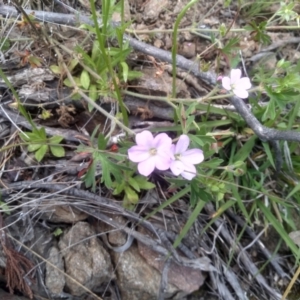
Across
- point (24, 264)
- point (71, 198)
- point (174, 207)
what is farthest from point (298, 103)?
point (24, 264)

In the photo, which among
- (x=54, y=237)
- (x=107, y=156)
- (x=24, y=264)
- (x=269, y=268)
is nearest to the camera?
(x=107, y=156)

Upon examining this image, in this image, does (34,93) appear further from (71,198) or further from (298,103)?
(298,103)

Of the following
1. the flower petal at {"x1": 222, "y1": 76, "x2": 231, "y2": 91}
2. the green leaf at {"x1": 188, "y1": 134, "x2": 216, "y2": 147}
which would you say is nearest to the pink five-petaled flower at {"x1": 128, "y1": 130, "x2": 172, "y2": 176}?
the green leaf at {"x1": 188, "y1": 134, "x2": 216, "y2": 147}

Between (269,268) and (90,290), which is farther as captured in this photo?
(269,268)

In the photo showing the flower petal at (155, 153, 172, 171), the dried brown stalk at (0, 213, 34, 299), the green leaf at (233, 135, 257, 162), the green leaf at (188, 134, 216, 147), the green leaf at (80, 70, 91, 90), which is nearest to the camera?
the flower petal at (155, 153, 172, 171)

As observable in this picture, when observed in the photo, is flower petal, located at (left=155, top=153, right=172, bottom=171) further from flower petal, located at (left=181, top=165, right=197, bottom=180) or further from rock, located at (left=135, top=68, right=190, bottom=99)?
rock, located at (left=135, top=68, right=190, bottom=99)

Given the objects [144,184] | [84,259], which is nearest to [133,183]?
[144,184]

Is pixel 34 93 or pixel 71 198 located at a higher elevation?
pixel 34 93
